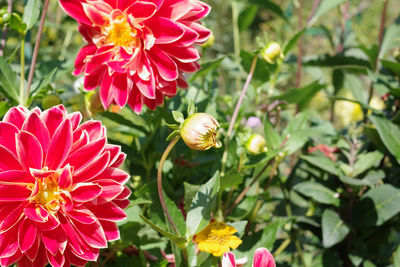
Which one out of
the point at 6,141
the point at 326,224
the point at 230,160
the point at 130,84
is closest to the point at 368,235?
the point at 326,224

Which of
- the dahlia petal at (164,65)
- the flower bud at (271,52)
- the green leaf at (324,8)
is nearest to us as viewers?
the dahlia petal at (164,65)

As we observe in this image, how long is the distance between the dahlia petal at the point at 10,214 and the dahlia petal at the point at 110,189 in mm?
76

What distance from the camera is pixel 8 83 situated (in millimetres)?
571

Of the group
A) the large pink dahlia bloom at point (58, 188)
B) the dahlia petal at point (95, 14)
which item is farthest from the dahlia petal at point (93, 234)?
the dahlia petal at point (95, 14)

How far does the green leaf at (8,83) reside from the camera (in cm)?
57

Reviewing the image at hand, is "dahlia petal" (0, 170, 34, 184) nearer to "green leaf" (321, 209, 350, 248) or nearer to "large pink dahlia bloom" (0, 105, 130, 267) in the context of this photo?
"large pink dahlia bloom" (0, 105, 130, 267)

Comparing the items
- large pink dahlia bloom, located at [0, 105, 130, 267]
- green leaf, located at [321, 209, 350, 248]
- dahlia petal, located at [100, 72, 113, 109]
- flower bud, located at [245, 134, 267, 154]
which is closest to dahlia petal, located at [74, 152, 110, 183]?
large pink dahlia bloom, located at [0, 105, 130, 267]

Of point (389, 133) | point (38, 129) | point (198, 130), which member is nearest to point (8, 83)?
point (38, 129)

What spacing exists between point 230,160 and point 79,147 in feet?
0.77

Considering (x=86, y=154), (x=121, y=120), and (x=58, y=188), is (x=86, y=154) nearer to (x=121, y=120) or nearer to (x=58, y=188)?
(x=58, y=188)

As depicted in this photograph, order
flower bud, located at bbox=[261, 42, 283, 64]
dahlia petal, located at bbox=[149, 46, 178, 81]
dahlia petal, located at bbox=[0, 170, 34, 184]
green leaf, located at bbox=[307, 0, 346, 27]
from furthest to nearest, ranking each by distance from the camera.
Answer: green leaf, located at bbox=[307, 0, 346, 27]
flower bud, located at bbox=[261, 42, 283, 64]
dahlia petal, located at bbox=[149, 46, 178, 81]
dahlia petal, located at bbox=[0, 170, 34, 184]

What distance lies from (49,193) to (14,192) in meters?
0.05

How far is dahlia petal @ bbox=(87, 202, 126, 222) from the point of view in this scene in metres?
0.46

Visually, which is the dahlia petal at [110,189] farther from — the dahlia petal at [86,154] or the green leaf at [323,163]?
the green leaf at [323,163]
